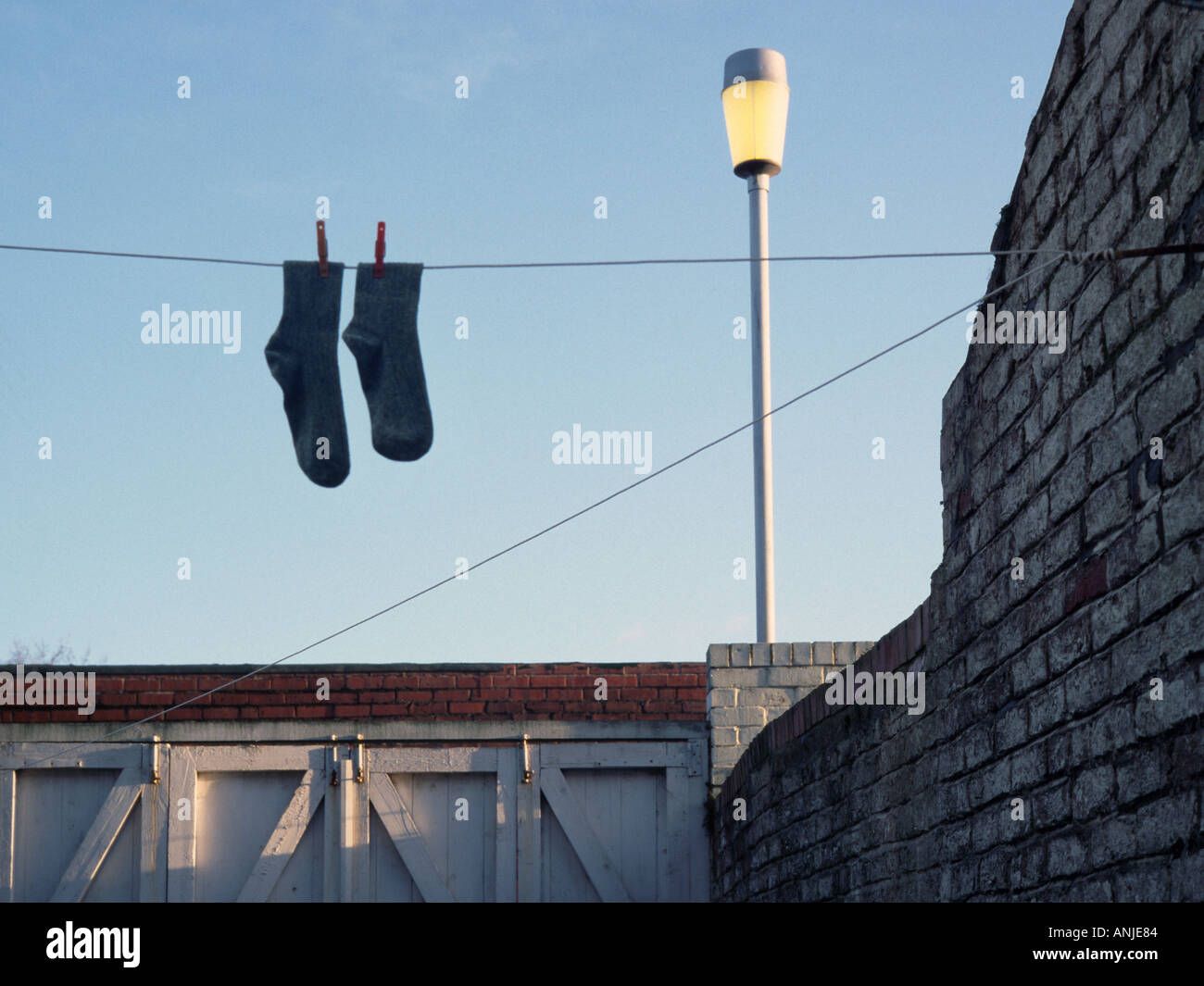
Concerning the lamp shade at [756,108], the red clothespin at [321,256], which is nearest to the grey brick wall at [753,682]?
the lamp shade at [756,108]

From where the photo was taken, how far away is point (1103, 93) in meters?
2.96

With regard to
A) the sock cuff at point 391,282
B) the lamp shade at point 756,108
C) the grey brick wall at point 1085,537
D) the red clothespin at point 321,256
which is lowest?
the grey brick wall at point 1085,537

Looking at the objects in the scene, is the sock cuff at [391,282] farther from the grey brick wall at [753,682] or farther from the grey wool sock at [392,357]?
the grey brick wall at [753,682]

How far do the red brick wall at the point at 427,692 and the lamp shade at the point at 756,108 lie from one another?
3401 mm

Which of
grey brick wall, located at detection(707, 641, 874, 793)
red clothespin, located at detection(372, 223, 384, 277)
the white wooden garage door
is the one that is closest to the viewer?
red clothespin, located at detection(372, 223, 384, 277)

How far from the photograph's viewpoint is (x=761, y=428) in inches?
369

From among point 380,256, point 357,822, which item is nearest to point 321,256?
point 380,256

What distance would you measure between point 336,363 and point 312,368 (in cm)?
9

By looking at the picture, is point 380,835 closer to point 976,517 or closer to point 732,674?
point 732,674

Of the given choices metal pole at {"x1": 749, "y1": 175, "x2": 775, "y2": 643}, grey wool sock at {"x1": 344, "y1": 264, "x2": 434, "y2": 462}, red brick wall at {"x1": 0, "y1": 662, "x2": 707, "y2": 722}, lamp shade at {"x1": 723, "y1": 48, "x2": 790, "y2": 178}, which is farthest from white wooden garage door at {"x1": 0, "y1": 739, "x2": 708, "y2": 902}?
grey wool sock at {"x1": 344, "y1": 264, "x2": 434, "y2": 462}

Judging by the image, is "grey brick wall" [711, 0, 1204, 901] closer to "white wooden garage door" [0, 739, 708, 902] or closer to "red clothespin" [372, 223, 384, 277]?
"red clothespin" [372, 223, 384, 277]

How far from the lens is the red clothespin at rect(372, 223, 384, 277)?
15.6 ft

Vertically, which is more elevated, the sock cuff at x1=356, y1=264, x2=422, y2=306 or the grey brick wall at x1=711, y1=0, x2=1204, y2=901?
the sock cuff at x1=356, y1=264, x2=422, y2=306

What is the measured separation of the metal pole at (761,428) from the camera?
9.26 meters
